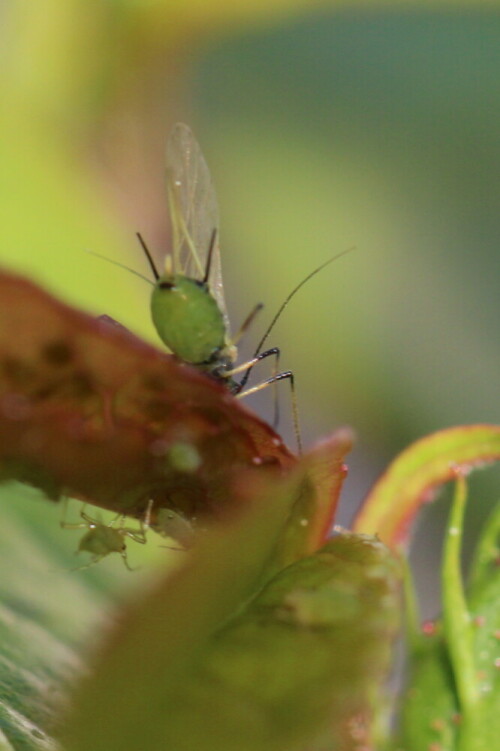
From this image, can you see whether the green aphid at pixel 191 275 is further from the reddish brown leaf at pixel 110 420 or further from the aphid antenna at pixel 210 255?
the reddish brown leaf at pixel 110 420

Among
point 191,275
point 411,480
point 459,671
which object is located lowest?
point 459,671

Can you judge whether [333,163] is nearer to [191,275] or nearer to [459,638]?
[191,275]

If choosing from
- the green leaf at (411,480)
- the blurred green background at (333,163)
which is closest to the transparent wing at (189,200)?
the green leaf at (411,480)

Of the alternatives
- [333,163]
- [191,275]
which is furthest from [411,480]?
[333,163]

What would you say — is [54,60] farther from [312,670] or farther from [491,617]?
[312,670]

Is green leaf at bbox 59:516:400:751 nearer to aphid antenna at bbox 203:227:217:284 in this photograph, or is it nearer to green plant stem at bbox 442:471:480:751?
green plant stem at bbox 442:471:480:751

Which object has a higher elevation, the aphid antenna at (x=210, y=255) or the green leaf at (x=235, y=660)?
the aphid antenna at (x=210, y=255)

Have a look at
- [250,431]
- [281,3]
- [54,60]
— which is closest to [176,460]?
[250,431]
